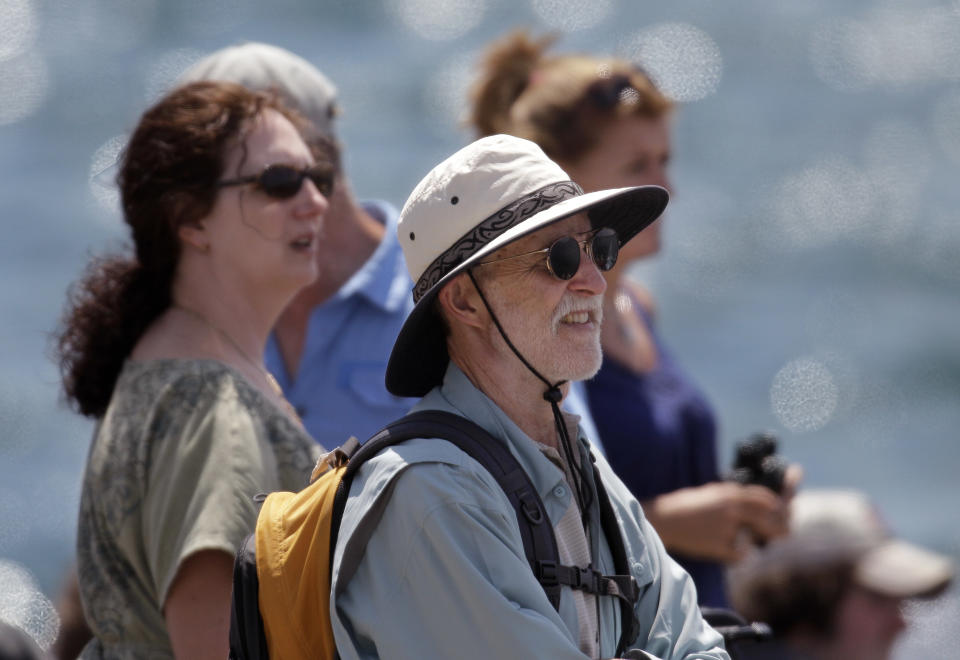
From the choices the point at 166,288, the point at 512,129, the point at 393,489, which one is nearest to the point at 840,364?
the point at 512,129

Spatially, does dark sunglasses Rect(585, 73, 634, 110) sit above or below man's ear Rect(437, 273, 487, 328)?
above

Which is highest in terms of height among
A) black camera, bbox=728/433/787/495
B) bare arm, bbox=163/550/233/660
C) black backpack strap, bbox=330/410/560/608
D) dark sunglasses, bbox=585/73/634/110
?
dark sunglasses, bbox=585/73/634/110

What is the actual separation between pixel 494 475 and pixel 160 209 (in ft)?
3.85


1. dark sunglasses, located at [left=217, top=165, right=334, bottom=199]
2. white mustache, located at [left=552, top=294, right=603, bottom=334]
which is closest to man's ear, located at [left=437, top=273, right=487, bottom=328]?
white mustache, located at [left=552, top=294, right=603, bottom=334]

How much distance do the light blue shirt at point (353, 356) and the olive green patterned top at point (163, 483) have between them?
0.76 m

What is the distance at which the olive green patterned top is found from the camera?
2992 millimetres

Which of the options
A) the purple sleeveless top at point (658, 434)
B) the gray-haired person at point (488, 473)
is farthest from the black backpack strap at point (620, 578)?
the purple sleeveless top at point (658, 434)

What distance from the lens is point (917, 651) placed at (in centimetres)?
546

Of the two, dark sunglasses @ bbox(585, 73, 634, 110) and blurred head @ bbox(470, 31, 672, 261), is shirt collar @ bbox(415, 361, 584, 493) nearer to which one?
blurred head @ bbox(470, 31, 672, 261)

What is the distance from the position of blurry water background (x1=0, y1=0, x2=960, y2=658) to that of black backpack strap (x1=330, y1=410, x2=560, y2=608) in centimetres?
698

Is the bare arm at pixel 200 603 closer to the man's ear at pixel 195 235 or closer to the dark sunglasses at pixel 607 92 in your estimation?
the man's ear at pixel 195 235

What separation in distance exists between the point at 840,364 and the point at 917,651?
672cm

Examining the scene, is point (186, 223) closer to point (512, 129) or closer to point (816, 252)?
point (512, 129)

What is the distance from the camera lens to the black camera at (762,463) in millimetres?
4184
